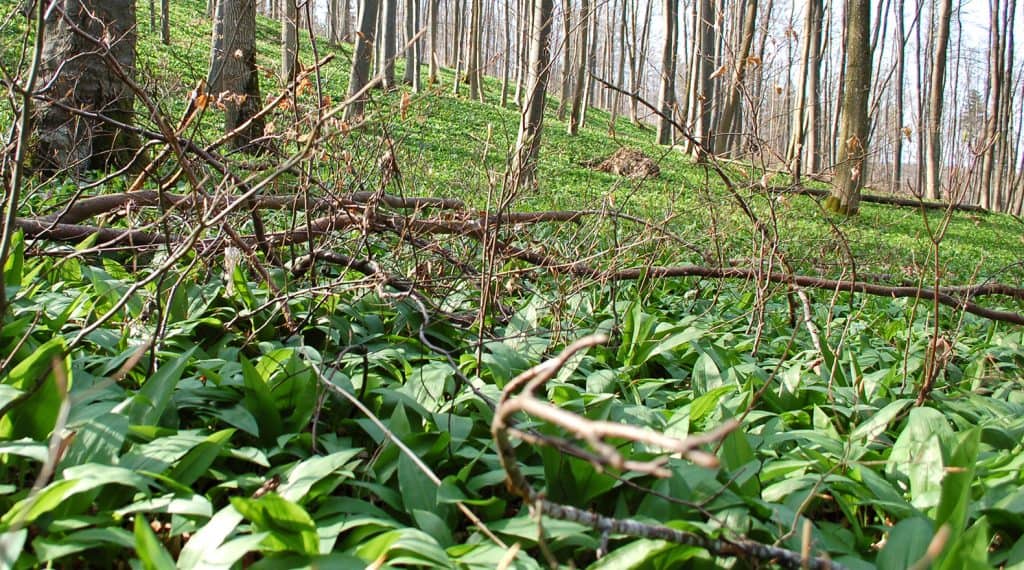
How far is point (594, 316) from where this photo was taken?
388cm

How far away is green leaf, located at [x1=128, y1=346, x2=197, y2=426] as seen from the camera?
187cm

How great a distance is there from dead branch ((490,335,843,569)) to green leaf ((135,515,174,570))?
2.21ft

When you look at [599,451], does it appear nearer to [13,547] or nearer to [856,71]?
[13,547]

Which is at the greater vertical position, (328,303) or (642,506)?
(328,303)

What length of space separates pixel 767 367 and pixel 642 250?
2223 mm

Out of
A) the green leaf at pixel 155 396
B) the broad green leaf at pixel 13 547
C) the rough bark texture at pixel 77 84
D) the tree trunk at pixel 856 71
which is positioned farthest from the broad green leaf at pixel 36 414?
the tree trunk at pixel 856 71

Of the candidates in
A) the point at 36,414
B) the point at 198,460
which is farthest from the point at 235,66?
the point at 198,460

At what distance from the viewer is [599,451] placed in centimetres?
109

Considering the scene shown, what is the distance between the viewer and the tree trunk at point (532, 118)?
2.75 m

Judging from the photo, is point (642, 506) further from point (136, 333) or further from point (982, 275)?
point (982, 275)

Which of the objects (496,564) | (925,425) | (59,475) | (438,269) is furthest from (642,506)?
(438,269)

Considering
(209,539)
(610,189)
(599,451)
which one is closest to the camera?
(599,451)

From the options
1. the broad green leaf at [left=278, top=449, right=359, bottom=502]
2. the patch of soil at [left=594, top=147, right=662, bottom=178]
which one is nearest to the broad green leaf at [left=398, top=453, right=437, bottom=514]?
the broad green leaf at [left=278, top=449, right=359, bottom=502]

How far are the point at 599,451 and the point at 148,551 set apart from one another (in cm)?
84
